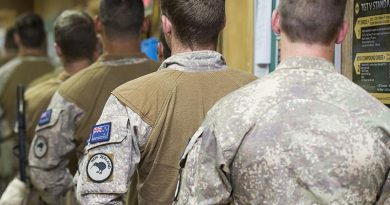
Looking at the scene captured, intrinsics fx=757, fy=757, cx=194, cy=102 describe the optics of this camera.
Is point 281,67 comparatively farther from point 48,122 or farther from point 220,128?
point 48,122

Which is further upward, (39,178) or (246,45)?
(246,45)

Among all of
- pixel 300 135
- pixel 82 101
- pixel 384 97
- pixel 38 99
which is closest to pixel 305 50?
pixel 300 135

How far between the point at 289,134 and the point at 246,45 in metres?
2.03

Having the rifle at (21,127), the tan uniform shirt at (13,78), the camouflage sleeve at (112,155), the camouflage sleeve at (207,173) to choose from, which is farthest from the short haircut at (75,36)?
the camouflage sleeve at (207,173)

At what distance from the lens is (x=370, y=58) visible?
2645 mm

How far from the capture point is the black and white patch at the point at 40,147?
11.3 feet

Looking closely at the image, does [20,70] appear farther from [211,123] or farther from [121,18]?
[211,123]

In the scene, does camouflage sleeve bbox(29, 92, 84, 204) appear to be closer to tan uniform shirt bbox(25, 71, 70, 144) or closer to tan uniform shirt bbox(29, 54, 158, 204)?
tan uniform shirt bbox(29, 54, 158, 204)

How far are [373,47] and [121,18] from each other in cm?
114

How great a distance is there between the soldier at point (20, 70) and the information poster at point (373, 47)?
3.26 meters

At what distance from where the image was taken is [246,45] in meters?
3.75

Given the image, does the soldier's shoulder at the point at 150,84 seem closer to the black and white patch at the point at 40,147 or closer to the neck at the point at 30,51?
the black and white patch at the point at 40,147

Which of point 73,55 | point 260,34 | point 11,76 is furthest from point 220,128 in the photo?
point 11,76

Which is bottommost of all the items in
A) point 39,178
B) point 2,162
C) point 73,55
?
point 2,162
